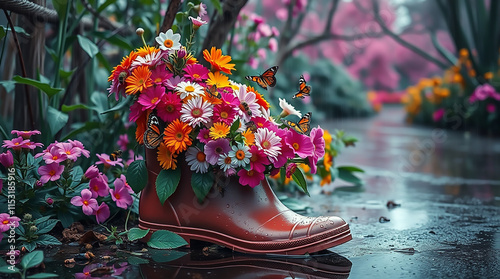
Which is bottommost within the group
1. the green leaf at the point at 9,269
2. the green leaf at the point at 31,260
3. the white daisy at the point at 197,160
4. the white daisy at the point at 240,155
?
the green leaf at the point at 9,269

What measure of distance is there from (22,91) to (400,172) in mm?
2465

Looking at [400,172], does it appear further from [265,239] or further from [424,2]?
[424,2]

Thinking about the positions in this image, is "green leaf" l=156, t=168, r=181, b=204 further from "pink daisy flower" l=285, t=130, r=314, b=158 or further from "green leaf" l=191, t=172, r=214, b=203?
"pink daisy flower" l=285, t=130, r=314, b=158

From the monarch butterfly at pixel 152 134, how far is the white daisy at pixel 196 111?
0.09 meters

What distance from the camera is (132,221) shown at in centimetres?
191

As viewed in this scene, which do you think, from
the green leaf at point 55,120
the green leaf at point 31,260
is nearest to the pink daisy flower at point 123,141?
the green leaf at point 55,120

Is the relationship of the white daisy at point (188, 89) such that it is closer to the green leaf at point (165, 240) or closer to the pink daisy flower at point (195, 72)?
the pink daisy flower at point (195, 72)

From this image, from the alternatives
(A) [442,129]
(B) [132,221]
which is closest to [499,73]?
(A) [442,129]

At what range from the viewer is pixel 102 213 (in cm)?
175

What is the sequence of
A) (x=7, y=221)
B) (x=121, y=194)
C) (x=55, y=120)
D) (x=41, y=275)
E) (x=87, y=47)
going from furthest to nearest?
(x=87, y=47) → (x=55, y=120) → (x=121, y=194) → (x=7, y=221) → (x=41, y=275)

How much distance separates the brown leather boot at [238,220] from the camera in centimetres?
151

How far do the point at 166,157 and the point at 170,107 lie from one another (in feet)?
0.46

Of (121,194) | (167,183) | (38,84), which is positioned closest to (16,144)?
(38,84)

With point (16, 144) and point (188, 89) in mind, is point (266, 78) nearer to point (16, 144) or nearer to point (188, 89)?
point (188, 89)
